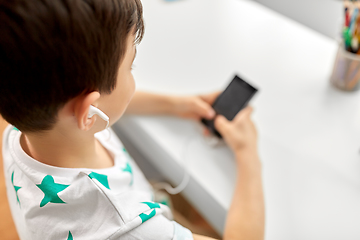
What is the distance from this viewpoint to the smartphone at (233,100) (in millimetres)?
700

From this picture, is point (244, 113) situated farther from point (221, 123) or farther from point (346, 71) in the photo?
point (346, 71)

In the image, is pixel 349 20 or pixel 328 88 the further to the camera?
pixel 328 88

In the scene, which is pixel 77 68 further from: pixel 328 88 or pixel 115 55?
pixel 328 88

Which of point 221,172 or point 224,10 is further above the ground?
point 224,10

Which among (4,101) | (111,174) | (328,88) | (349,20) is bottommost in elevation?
(111,174)

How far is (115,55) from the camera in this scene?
0.38 metres

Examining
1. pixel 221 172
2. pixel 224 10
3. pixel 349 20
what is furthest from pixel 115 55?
pixel 224 10

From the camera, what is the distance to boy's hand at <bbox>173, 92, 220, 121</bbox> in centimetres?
73

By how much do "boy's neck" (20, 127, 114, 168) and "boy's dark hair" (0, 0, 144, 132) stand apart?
36 millimetres

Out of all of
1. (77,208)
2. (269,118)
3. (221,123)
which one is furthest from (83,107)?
(269,118)

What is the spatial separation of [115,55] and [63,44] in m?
0.08

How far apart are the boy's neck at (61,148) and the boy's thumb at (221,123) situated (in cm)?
29

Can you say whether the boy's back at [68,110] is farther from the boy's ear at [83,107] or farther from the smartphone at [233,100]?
the smartphone at [233,100]

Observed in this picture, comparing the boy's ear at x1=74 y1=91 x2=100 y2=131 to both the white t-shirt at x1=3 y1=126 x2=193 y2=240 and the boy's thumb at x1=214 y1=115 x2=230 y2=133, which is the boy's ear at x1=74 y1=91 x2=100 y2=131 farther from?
the boy's thumb at x1=214 y1=115 x2=230 y2=133
